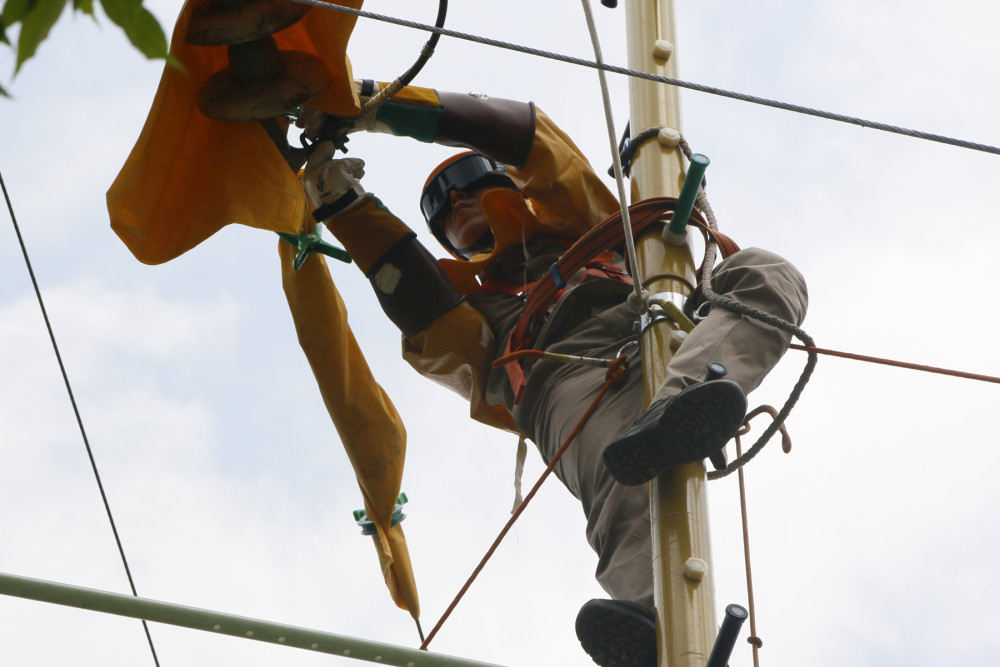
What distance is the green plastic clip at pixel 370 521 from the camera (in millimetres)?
3949

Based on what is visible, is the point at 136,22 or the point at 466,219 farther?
the point at 466,219

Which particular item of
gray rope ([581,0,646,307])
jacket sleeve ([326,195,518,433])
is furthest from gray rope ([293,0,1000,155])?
jacket sleeve ([326,195,518,433])

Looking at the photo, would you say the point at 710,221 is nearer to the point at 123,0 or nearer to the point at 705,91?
the point at 705,91

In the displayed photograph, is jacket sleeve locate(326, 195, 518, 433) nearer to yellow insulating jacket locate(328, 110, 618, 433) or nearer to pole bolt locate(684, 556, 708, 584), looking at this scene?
yellow insulating jacket locate(328, 110, 618, 433)

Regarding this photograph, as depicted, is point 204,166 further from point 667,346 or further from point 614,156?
point 667,346

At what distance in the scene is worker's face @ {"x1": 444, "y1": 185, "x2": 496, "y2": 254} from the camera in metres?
4.34

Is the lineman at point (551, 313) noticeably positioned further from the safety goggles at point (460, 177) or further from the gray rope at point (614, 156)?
the gray rope at point (614, 156)

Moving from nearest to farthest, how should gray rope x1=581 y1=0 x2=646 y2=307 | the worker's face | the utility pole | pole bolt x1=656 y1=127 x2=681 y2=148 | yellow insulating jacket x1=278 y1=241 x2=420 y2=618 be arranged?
1. the utility pole
2. gray rope x1=581 y1=0 x2=646 y2=307
3. pole bolt x1=656 y1=127 x2=681 y2=148
4. yellow insulating jacket x1=278 y1=241 x2=420 y2=618
5. the worker's face

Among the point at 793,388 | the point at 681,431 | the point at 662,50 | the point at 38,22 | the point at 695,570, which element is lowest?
the point at 38,22

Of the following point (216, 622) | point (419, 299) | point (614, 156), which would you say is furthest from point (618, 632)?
point (419, 299)

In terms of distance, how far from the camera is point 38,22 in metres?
1.08

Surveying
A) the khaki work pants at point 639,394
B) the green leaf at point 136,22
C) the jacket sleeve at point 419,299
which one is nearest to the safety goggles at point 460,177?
the jacket sleeve at point 419,299

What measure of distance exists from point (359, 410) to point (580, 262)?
0.85m

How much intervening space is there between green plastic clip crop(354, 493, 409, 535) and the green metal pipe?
65.1 inches
